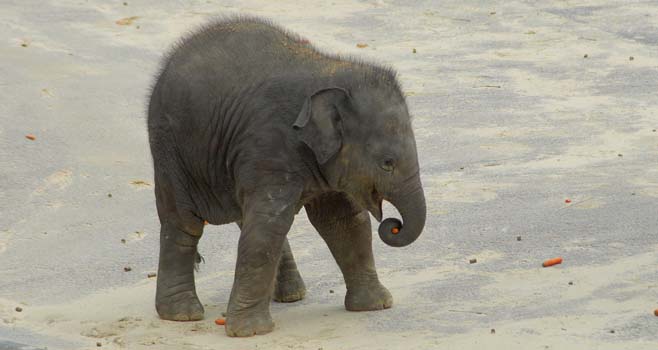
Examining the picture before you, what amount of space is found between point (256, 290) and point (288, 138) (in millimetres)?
919

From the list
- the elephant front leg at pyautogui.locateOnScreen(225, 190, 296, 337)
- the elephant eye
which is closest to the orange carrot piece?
the elephant eye

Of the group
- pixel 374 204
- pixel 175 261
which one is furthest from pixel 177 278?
pixel 374 204

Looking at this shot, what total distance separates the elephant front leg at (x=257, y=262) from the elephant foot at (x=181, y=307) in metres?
0.54

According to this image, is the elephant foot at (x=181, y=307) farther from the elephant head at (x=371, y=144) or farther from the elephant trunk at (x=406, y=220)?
the elephant trunk at (x=406, y=220)

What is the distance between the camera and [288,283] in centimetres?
929

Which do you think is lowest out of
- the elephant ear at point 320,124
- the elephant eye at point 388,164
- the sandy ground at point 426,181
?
the sandy ground at point 426,181

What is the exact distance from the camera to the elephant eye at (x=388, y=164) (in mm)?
8109

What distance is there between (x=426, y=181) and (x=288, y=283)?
286 centimetres

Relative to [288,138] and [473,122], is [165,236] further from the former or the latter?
[473,122]

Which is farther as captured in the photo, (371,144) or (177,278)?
(177,278)

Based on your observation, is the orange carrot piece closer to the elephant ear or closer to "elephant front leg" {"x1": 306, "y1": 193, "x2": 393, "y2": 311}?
"elephant front leg" {"x1": 306, "y1": 193, "x2": 393, "y2": 311}

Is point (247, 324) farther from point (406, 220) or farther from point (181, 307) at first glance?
point (406, 220)

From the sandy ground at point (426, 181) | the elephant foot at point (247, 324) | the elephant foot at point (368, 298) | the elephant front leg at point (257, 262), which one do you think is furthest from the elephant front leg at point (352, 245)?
the elephant foot at point (247, 324)

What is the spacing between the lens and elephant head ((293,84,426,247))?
8086mm
